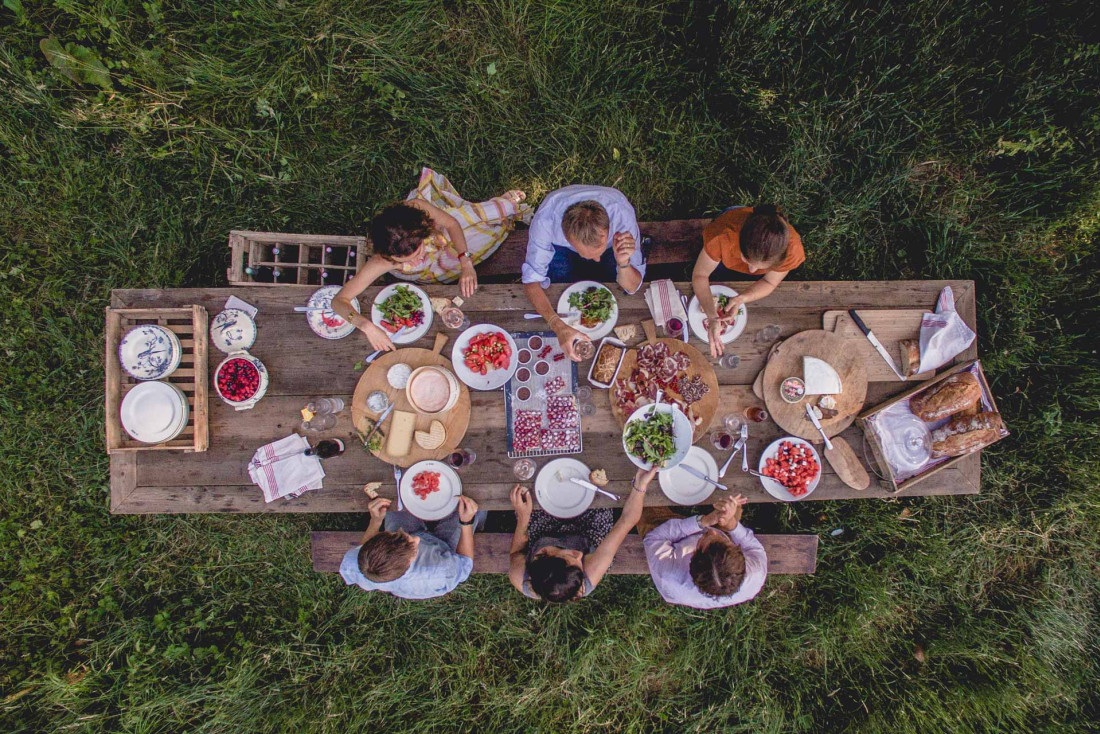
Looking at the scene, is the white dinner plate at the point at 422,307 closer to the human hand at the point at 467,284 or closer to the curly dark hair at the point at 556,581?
the human hand at the point at 467,284

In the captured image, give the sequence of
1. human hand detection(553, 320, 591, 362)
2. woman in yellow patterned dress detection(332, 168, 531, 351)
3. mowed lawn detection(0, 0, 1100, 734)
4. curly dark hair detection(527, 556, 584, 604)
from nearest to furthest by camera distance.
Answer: curly dark hair detection(527, 556, 584, 604) < woman in yellow patterned dress detection(332, 168, 531, 351) < human hand detection(553, 320, 591, 362) < mowed lawn detection(0, 0, 1100, 734)

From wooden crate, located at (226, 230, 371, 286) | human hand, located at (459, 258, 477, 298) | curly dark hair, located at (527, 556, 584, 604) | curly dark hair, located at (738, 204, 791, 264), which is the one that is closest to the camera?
curly dark hair, located at (738, 204, 791, 264)

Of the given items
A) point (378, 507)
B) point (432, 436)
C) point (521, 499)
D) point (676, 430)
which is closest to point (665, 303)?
point (676, 430)

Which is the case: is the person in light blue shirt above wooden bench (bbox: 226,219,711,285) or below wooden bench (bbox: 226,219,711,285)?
below

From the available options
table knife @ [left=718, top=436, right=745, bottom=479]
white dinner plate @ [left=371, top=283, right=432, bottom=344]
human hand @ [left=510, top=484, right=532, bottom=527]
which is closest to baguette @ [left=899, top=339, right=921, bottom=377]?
table knife @ [left=718, top=436, right=745, bottom=479]

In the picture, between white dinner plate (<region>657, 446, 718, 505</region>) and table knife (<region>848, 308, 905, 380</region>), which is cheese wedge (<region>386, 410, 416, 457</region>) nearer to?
white dinner plate (<region>657, 446, 718, 505</region>)

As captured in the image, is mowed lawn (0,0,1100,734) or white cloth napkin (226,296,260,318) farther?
mowed lawn (0,0,1100,734)

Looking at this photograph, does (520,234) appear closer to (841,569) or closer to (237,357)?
(237,357)

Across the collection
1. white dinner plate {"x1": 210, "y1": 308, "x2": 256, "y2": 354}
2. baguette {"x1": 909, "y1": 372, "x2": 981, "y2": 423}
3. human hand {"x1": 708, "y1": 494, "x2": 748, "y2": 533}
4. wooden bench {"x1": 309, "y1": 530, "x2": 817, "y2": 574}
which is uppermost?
white dinner plate {"x1": 210, "y1": 308, "x2": 256, "y2": 354}
